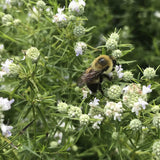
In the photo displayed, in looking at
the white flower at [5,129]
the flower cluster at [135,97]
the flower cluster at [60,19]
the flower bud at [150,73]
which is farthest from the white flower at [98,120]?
the flower cluster at [60,19]

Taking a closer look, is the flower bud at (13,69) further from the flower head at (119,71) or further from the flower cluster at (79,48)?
the flower head at (119,71)

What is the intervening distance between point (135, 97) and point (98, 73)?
0.30 metres

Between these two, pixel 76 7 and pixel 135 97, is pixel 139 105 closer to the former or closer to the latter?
pixel 135 97

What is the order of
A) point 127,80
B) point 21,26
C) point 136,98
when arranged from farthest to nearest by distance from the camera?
point 21,26 → point 127,80 → point 136,98

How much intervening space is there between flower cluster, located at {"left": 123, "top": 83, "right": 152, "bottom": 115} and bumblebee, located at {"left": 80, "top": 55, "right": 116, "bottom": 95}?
0.19 meters

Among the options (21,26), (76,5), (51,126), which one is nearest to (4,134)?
(51,126)

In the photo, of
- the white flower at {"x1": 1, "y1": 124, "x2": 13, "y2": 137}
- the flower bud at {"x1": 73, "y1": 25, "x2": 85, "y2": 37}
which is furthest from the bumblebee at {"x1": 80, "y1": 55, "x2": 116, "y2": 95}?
the white flower at {"x1": 1, "y1": 124, "x2": 13, "y2": 137}

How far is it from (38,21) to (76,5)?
462 mm

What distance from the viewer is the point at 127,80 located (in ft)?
5.22

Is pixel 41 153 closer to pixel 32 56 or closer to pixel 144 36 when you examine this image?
pixel 32 56

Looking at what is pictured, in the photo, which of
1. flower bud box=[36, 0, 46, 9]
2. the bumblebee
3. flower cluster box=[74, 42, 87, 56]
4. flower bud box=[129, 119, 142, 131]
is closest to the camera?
flower bud box=[129, 119, 142, 131]

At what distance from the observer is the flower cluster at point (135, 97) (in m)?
1.40

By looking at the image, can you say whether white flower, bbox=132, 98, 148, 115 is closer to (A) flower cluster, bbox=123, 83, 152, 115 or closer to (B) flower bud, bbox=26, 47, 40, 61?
(A) flower cluster, bbox=123, 83, 152, 115

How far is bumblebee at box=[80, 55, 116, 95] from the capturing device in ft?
5.28
